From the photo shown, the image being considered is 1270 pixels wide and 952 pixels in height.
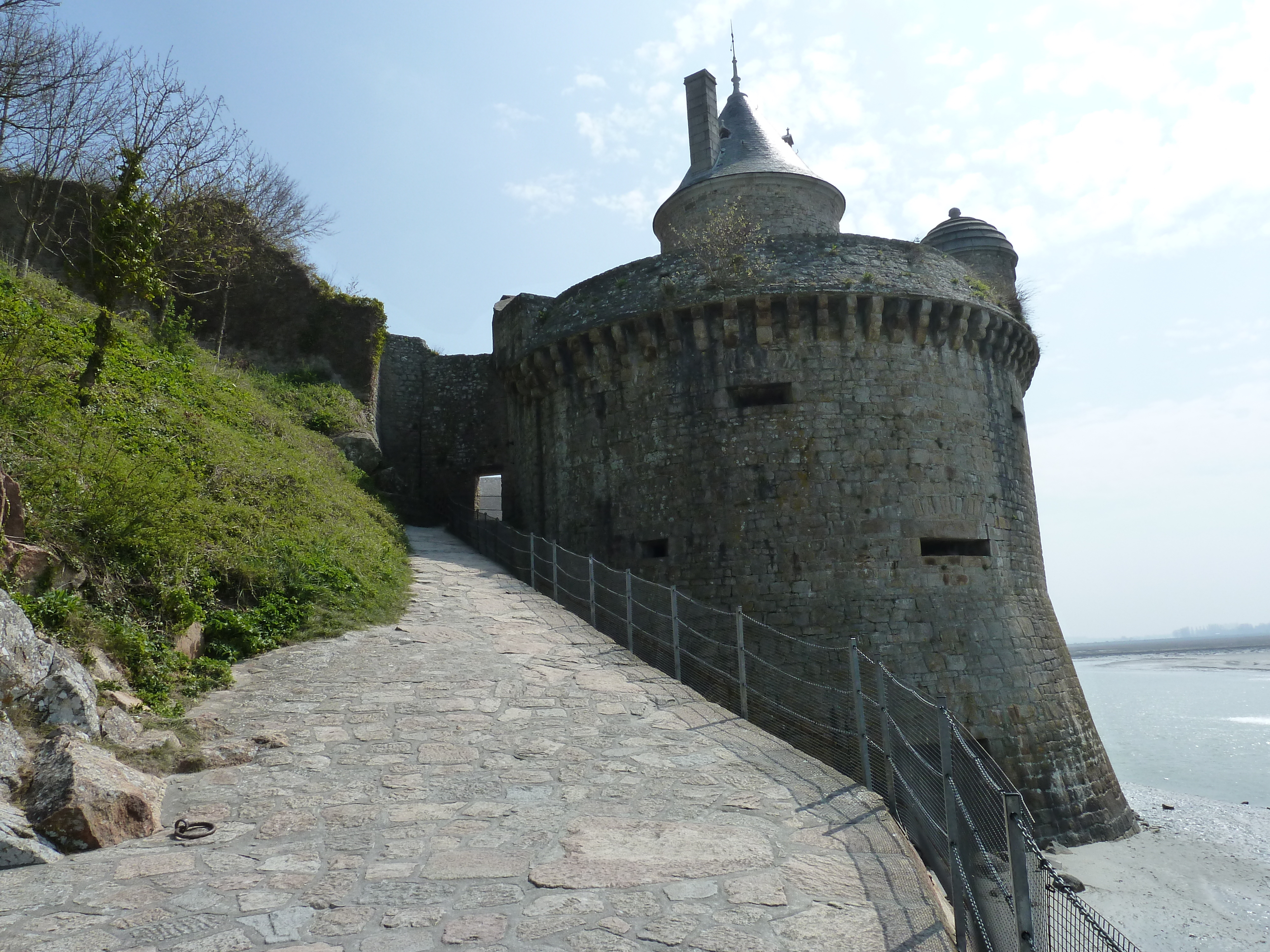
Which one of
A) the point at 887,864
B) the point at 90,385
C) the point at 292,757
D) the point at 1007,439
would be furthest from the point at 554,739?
the point at 1007,439

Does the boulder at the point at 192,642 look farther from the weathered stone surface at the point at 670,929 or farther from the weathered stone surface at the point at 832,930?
the weathered stone surface at the point at 832,930

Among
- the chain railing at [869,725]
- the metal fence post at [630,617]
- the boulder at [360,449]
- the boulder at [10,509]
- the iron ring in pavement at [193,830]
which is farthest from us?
the boulder at [360,449]

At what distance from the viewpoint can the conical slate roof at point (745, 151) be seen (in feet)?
54.1

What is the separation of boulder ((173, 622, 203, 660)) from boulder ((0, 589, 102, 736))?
167 cm

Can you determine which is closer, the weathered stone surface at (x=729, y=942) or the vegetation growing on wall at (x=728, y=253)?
the weathered stone surface at (x=729, y=942)

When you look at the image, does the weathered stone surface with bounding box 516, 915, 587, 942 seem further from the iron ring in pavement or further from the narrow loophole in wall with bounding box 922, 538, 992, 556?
the narrow loophole in wall with bounding box 922, 538, 992, 556

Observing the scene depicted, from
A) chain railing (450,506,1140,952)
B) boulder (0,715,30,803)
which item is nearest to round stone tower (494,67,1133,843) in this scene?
chain railing (450,506,1140,952)

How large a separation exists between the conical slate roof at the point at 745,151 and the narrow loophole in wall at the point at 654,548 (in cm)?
842

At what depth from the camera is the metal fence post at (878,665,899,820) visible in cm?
522

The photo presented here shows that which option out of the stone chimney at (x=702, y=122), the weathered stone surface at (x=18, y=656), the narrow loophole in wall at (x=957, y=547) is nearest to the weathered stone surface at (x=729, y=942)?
the weathered stone surface at (x=18, y=656)

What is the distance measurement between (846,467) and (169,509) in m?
8.54

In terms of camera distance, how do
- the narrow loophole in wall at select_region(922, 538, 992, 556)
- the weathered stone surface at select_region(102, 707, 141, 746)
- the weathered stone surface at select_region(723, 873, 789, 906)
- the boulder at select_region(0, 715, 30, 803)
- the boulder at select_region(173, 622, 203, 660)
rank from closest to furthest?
the weathered stone surface at select_region(723, 873, 789, 906)
the boulder at select_region(0, 715, 30, 803)
the weathered stone surface at select_region(102, 707, 141, 746)
the boulder at select_region(173, 622, 203, 660)
the narrow loophole in wall at select_region(922, 538, 992, 556)

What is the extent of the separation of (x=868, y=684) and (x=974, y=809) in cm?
329

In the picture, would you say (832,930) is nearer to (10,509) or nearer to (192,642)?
(192,642)
